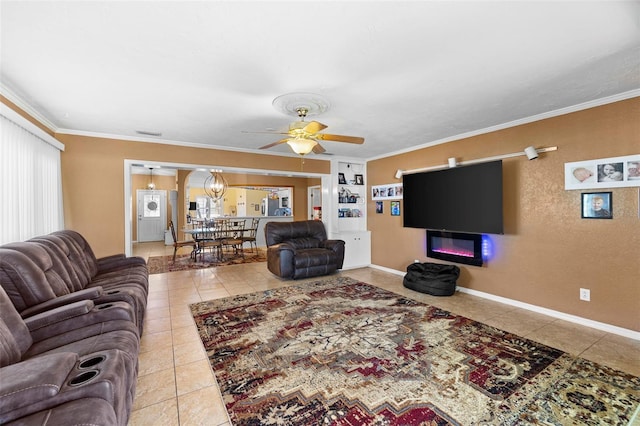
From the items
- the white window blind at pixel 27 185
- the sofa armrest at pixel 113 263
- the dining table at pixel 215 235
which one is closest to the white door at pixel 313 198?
the dining table at pixel 215 235

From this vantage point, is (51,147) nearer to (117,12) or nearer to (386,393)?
(117,12)

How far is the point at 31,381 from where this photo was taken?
110 cm

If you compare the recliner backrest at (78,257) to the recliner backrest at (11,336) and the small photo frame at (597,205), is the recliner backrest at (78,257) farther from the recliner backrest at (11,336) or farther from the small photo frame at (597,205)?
the small photo frame at (597,205)

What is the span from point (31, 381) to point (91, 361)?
287mm

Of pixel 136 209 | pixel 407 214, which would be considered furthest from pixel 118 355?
pixel 136 209

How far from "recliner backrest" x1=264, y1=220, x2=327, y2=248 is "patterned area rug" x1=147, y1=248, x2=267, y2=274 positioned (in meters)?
1.69

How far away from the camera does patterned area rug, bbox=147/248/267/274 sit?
602cm

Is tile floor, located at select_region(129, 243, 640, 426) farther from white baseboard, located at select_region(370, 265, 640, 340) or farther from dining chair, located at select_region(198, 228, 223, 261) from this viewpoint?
dining chair, located at select_region(198, 228, 223, 261)

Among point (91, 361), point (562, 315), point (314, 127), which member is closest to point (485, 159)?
point (562, 315)

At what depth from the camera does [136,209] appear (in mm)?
9898

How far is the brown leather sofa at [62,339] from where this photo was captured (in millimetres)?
1066

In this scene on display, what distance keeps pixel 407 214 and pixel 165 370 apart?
13.8ft

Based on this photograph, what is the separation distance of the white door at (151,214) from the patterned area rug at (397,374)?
8264 millimetres

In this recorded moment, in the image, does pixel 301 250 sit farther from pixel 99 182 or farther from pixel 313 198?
pixel 313 198
